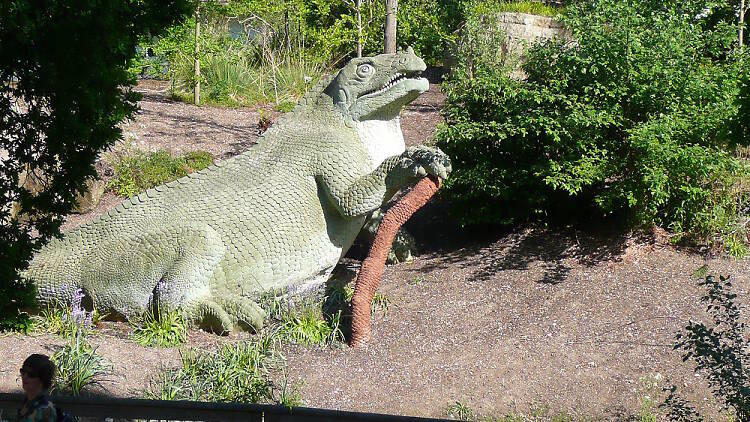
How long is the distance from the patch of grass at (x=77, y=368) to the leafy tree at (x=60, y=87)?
1264 millimetres

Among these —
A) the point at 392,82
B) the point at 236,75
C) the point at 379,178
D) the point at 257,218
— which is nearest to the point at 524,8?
the point at 236,75

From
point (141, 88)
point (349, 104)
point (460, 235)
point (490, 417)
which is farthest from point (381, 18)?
point (490, 417)

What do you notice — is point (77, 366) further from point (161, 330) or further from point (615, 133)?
point (615, 133)

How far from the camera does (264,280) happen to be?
26.4ft

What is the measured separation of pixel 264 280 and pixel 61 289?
177 centimetres

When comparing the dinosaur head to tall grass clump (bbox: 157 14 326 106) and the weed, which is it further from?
tall grass clump (bbox: 157 14 326 106)

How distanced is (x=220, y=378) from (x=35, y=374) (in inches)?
103

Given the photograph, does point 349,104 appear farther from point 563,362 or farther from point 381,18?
point 381,18

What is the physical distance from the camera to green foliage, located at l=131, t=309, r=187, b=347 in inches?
294

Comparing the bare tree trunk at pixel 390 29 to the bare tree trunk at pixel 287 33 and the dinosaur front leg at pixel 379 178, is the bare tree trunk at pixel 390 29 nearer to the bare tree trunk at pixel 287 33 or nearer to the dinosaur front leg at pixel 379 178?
the bare tree trunk at pixel 287 33

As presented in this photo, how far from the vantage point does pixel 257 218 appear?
8.09 metres

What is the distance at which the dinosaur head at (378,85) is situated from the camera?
8273mm

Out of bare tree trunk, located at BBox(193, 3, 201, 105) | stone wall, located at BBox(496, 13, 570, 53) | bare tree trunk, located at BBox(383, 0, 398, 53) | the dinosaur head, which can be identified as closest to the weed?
the dinosaur head

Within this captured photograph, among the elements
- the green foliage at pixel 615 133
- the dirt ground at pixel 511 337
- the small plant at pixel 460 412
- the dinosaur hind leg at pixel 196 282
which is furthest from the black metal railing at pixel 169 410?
the green foliage at pixel 615 133
